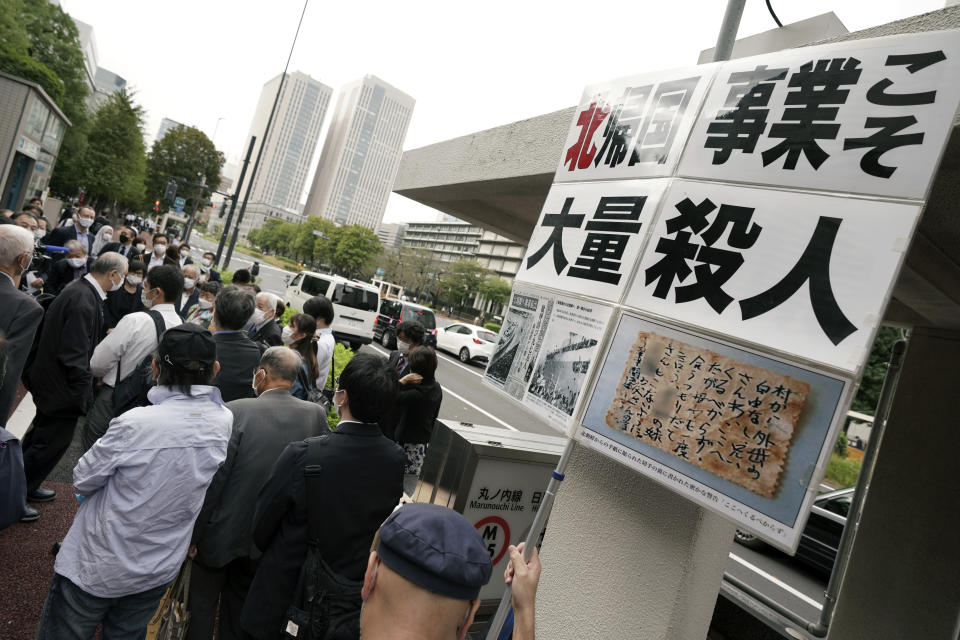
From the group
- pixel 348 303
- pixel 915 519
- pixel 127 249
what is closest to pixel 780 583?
pixel 915 519

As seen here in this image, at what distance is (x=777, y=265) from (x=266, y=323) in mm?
4842

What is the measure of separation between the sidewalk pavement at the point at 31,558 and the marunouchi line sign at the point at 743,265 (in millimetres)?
2870

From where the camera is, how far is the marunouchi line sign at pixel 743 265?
4.72 ft

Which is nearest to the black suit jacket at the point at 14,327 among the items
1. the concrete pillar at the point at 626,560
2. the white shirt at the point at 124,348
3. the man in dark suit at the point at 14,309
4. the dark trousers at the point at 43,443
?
the man in dark suit at the point at 14,309

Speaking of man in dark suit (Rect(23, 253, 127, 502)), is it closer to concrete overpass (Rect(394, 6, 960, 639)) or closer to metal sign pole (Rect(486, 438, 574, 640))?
concrete overpass (Rect(394, 6, 960, 639))

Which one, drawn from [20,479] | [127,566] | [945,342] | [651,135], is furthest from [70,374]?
[945,342]

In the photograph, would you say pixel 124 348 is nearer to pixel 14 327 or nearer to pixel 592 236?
pixel 14 327

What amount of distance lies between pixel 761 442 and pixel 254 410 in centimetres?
227

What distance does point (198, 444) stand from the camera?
215cm

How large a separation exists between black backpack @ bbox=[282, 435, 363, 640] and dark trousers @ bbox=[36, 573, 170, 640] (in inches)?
26.2

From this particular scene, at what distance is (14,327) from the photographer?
324 centimetres

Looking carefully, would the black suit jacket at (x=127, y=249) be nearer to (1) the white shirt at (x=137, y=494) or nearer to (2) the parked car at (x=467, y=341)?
(1) the white shirt at (x=137, y=494)

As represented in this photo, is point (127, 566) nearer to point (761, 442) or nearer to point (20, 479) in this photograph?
point (20, 479)

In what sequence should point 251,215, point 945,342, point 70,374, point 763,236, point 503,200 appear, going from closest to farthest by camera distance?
point 763,236 < point 70,374 < point 945,342 < point 503,200 < point 251,215
